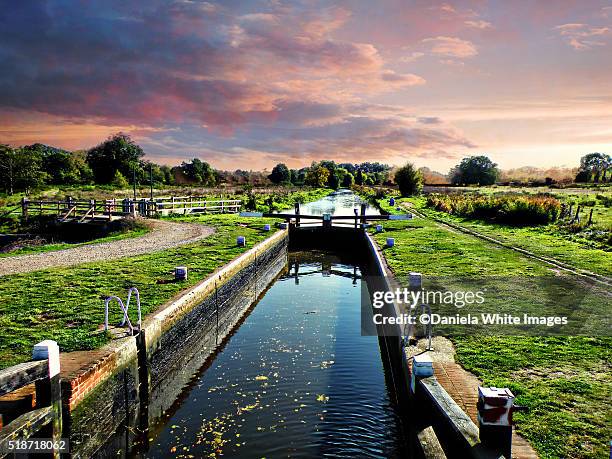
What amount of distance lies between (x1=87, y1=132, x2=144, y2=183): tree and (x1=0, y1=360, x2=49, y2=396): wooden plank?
63.2m

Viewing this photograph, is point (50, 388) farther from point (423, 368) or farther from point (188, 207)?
point (188, 207)

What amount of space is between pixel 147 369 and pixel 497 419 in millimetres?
5900

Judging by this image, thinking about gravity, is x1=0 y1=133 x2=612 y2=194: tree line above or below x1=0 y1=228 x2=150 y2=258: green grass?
above

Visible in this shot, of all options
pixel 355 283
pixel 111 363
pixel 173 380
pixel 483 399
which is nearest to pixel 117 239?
pixel 355 283

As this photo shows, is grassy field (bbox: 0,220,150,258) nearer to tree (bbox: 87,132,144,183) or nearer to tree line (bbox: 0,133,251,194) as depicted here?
tree line (bbox: 0,133,251,194)

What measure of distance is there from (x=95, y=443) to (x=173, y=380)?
2.64m

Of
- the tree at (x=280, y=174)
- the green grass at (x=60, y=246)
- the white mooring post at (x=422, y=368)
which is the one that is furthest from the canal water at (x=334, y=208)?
the tree at (x=280, y=174)

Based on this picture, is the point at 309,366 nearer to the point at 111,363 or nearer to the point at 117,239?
the point at 111,363

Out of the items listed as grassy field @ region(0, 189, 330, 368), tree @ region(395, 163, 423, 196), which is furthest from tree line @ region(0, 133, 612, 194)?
grassy field @ region(0, 189, 330, 368)

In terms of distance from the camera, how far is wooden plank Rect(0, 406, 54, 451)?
14.7 feet

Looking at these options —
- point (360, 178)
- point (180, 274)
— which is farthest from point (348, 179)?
point (180, 274)

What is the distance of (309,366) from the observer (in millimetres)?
9227

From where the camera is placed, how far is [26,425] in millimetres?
4785

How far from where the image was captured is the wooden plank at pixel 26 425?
448cm
